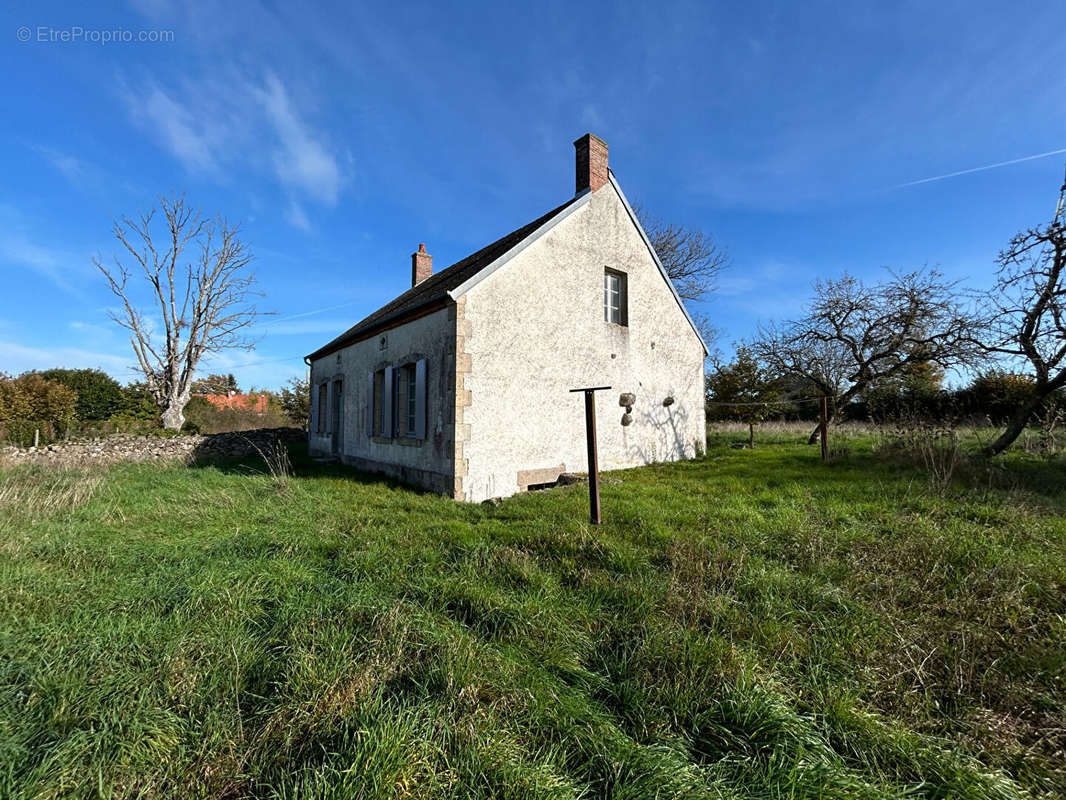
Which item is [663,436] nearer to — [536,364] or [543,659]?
[536,364]

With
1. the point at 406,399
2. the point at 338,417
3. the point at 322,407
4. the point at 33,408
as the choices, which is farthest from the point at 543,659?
the point at 33,408

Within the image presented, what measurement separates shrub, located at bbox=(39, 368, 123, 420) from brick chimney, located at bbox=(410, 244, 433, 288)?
13861 millimetres

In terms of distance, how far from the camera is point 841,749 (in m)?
2.10

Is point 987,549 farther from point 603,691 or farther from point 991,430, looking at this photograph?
point 991,430

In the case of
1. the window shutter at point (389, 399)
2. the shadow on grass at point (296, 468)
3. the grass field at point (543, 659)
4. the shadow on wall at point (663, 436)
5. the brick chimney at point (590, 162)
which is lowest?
the grass field at point (543, 659)

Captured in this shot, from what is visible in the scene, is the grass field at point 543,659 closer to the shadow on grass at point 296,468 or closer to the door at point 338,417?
the shadow on grass at point 296,468

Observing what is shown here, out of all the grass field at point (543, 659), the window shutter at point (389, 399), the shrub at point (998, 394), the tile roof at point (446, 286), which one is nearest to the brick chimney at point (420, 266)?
the tile roof at point (446, 286)

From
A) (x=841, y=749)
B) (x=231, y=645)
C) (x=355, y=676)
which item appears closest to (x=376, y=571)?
(x=231, y=645)

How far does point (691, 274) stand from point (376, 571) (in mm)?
18799

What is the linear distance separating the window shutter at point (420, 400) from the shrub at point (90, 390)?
58.8ft

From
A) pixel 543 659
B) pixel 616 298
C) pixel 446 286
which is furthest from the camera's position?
pixel 616 298

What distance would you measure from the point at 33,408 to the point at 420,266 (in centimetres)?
1439

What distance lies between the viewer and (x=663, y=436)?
35.2 ft

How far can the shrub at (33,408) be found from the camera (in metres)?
14.6
